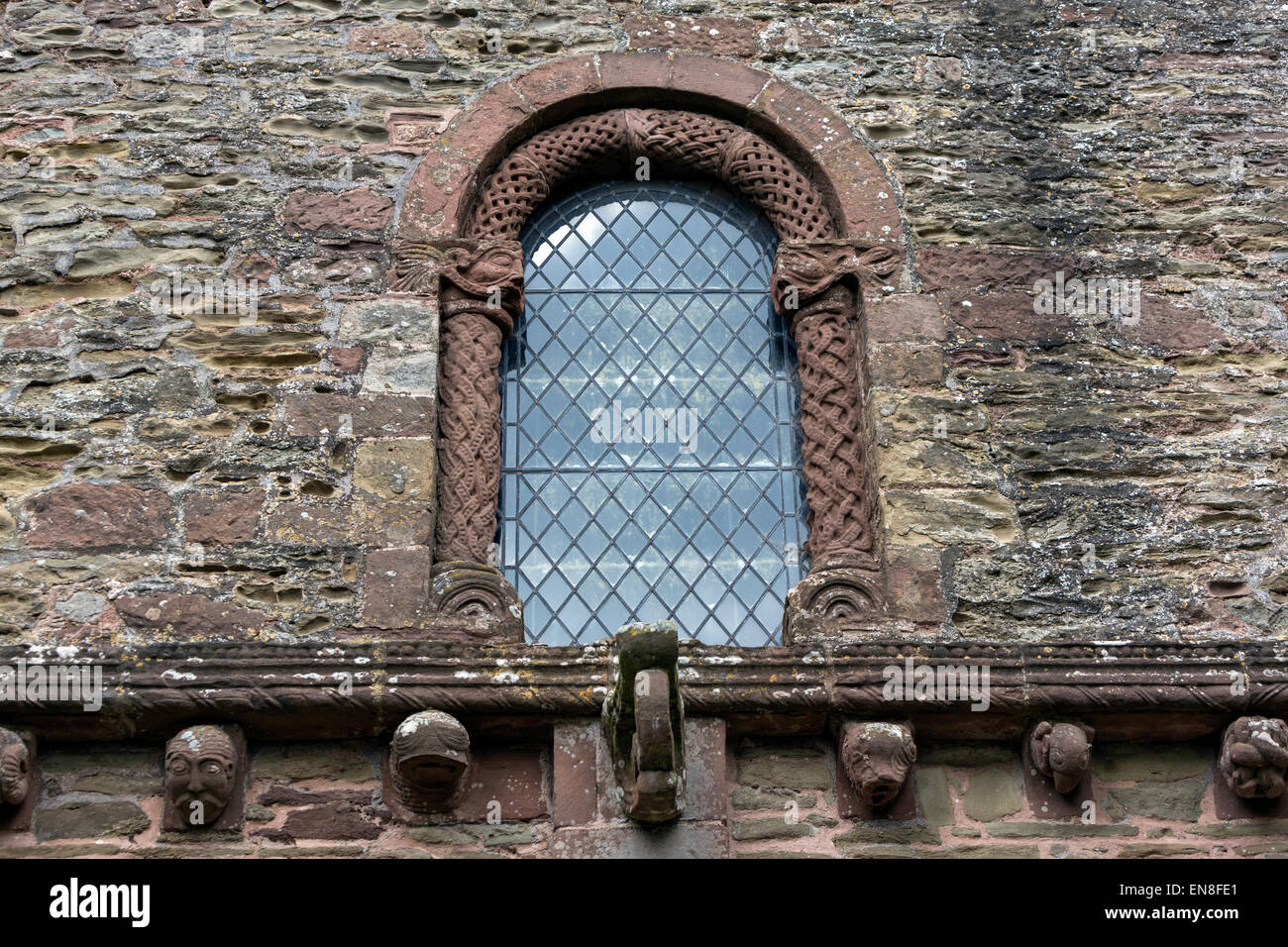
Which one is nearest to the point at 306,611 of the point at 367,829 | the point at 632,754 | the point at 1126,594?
the point at 367,829

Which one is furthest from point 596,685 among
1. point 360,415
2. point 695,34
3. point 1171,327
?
point 695,34

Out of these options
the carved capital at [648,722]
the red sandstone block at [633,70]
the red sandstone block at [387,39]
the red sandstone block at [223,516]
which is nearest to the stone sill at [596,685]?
the carved capital at [648,722]

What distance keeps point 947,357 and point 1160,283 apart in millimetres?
979

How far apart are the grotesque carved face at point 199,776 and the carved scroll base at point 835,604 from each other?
77.4 inches

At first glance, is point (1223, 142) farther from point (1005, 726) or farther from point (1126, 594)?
point (1005, 726)

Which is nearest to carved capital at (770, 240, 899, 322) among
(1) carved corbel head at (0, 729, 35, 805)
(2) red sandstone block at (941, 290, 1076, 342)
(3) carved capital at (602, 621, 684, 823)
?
(2) red sandstone block at (941, 290, 1076, 342)

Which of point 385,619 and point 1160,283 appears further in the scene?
point 1160,283

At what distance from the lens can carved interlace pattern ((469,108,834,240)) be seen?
7.89 metres

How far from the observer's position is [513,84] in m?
8.16

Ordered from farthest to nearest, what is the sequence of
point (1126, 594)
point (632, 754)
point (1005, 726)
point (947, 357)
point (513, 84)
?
point (513, 84), point (947, 357), point (1126, 594), point (1005, 726), point (632, 754)

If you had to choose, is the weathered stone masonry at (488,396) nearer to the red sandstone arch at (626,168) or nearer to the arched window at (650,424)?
the red sandstone arch at (626,168)

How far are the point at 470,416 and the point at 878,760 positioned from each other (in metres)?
2.12

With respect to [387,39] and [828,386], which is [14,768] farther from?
[387,39]

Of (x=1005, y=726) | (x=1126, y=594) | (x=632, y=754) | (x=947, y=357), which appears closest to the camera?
(x=632, y=754)
